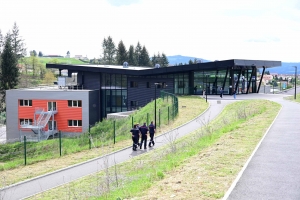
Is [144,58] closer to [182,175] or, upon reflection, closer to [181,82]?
[181,82]

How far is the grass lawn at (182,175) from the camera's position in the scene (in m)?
9.03

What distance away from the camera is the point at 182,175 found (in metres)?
10.4

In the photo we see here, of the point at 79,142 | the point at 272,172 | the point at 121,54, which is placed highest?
the point at 121,54

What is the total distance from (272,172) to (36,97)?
3572cm

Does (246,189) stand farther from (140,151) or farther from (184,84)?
(184,84)

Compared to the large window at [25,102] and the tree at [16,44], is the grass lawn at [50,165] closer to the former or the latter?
the large window at [25,102]

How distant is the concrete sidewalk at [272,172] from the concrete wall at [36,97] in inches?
1109

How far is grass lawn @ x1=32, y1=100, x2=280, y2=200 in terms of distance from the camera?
903 cm

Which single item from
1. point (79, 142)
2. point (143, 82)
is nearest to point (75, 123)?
point (143, 82)

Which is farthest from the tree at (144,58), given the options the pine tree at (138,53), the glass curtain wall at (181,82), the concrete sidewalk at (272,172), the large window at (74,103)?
the concrete sidewalk at (272,172)

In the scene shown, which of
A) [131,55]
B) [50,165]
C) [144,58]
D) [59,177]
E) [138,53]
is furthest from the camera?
[138,53]

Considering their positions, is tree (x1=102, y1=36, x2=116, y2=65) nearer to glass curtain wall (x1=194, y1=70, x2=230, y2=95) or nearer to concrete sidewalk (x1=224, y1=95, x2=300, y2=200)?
glass curtain wall (x1=194, y1=70, x2=230, y2=95)

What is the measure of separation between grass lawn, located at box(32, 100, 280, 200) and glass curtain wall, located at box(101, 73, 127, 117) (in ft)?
97.2

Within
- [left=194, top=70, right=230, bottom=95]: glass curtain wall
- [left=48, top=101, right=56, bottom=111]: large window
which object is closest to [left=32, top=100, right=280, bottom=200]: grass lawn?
[left=48, top=101, right=56, bottom=111]: large window
